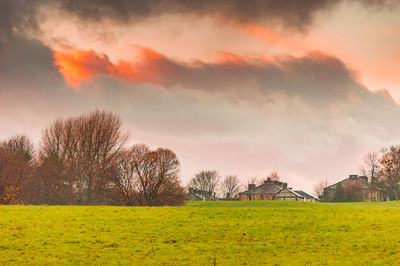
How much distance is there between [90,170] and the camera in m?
59.8

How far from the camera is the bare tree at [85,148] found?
59.0 m

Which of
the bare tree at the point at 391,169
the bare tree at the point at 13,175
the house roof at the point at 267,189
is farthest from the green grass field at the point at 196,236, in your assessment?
the house roof at the point at 267,189

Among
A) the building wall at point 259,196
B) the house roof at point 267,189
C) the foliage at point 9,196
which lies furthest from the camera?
the house roof at point 267,189

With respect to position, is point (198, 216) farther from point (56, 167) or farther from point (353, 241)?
point (56, 167)

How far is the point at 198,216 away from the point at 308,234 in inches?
386

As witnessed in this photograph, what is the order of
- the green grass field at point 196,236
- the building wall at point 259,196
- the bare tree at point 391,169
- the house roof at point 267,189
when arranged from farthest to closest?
the house roof at point 267,189 → the building wall at point 259,196 → the bare tree at point 391,169 → the green grass field at point 196,236

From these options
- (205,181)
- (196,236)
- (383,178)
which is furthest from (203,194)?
(196,236)

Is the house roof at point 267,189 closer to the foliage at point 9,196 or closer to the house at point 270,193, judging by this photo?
the house at point 270,193

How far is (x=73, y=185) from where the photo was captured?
60.3 m

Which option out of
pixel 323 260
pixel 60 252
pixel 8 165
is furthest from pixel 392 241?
pixel 8 165

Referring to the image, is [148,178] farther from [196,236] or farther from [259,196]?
[259,196]

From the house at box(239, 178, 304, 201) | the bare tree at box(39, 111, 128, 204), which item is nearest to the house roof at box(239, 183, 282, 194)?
the house at box(239, 178, 304, 201)

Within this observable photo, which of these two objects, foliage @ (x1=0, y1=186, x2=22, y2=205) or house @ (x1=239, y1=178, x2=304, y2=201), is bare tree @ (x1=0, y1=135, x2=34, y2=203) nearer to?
foliage @ (x1=0, y1=186, x2=22, y2=205)

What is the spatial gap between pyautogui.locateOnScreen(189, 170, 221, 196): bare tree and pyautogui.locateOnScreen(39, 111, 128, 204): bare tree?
76.0 meters
